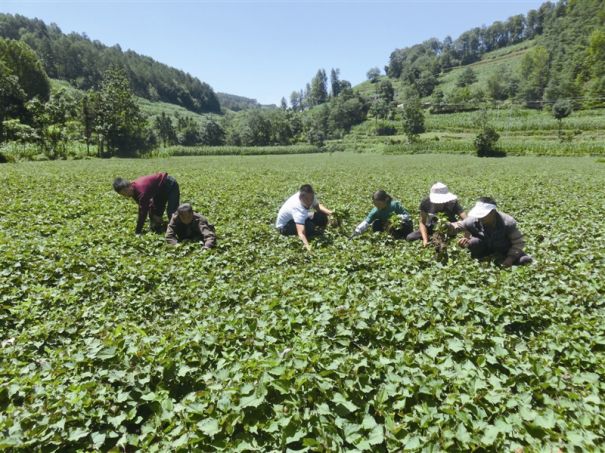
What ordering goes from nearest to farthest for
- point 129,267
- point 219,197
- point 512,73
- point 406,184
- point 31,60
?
point 129,267 < point 219,197 < point 406,184 < point 31,60 < point 512,73

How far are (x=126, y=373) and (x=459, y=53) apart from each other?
232166 mm

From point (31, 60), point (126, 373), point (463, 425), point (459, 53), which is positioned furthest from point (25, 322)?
point (459, 53)

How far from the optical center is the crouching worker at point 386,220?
8148mm

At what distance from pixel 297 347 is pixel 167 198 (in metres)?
6.79

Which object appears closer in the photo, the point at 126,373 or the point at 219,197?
the point at 126,373

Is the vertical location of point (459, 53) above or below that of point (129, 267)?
above

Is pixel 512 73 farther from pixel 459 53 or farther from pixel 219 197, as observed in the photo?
pixel 219 197

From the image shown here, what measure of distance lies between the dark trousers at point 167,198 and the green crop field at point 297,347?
59.1 inches

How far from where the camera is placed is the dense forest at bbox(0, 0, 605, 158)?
2064 inches

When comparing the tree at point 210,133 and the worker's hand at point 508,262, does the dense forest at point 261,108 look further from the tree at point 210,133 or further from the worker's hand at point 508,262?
the worker's hand at point 508,262

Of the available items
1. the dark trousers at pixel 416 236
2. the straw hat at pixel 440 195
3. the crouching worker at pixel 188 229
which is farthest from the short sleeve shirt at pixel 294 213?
the straw hat at pixel 440 195

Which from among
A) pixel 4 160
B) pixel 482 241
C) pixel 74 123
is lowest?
pixel 482 241

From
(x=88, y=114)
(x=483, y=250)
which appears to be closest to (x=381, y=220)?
(x=483, y=250)

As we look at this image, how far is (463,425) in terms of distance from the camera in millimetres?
2705
